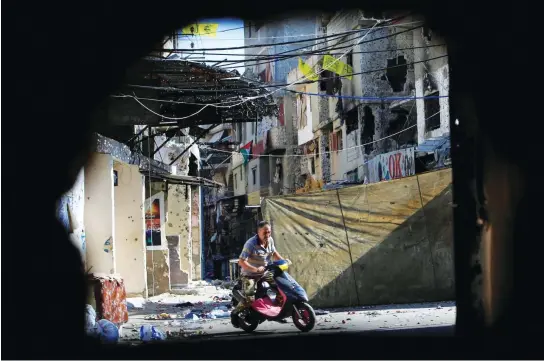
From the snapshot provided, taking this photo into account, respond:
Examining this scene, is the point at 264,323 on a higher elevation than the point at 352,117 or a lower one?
lower

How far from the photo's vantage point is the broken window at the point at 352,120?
36.0 meters

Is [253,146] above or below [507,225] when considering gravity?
above

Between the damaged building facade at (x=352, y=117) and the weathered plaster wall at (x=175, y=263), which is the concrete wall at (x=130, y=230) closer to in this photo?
the damaged building facade at (x=352, y=117)

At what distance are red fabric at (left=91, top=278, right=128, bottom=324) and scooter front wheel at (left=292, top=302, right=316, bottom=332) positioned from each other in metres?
2.98

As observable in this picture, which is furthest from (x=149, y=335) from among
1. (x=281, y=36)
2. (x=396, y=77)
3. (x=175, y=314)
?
(x=281, y=36)

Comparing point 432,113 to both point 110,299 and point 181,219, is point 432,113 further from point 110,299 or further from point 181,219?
point 110,299

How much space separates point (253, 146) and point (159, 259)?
34.2 meters

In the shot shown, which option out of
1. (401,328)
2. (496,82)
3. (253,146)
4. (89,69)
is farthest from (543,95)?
(253,146)

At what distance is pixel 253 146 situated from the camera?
54219 millimetres

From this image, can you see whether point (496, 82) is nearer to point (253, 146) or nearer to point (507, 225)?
point (507, 225)

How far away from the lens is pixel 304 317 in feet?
36.9

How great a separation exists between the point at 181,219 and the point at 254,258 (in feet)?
43.2

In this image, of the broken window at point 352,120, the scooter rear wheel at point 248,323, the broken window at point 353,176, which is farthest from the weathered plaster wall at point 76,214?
the broken window at point 352,120

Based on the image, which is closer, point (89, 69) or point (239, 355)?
point (89, 69)
